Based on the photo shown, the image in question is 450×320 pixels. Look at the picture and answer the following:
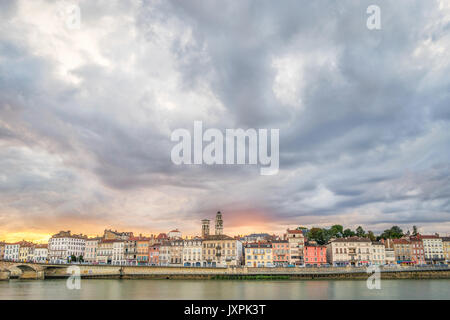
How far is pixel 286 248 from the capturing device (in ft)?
279

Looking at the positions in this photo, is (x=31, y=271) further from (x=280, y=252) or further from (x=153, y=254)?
(x=280, y=252)

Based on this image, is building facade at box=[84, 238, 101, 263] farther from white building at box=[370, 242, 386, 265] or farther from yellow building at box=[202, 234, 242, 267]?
white building at box=[370, 242, 386, 265]

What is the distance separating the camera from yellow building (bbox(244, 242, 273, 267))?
82350mm

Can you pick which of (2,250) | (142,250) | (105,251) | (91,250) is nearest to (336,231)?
(142,250)

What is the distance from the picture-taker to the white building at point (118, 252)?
97.0 m

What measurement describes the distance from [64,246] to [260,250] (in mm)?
63562

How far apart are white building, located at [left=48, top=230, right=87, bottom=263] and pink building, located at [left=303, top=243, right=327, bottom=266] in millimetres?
69069

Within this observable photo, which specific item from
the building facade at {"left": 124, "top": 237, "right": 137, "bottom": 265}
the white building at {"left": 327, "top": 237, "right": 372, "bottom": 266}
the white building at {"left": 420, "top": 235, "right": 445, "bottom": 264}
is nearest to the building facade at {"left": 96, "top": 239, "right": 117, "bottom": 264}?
the building facade at {"left": 124, "top": 237, "right": 137, "bottom": 265}

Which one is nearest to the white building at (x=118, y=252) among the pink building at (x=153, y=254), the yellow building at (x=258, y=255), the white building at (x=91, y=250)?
the pink building at (x=153, y=254)

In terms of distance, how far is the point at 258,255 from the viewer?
8300 centimetres
